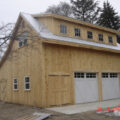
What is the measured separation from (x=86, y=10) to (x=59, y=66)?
24.5 metres

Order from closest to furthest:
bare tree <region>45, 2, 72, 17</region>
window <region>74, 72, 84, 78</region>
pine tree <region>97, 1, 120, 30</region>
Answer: window <region>74, 72, 84, 78</region> → pine tree <region>97, 1, 120, 30</region> → bare tree <region>45, 2, 72, 17</region>

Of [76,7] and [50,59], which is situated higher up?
[76,7]

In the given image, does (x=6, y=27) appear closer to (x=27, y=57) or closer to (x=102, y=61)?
(x=27, y=57)

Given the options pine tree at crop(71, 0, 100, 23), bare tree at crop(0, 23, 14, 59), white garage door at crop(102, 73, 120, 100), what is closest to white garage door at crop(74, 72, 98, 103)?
white garage door at crop(102, 73, 120, 100)

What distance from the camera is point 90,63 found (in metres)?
13.6

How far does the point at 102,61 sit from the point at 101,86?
1977 millimetres

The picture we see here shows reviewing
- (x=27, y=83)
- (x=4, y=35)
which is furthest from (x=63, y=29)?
(x=4, y=35)

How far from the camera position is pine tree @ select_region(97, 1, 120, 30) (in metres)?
33.8

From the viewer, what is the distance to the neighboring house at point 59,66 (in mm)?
11320

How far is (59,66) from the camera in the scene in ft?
38.9

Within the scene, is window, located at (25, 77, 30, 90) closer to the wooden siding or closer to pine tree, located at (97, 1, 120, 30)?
the wooden siding

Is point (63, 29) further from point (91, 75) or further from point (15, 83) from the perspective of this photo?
point (15, 83)

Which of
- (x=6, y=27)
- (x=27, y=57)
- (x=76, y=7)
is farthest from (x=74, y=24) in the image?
(x=76, y=7)

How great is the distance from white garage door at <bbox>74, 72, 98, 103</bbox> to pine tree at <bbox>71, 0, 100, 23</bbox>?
21691mm
